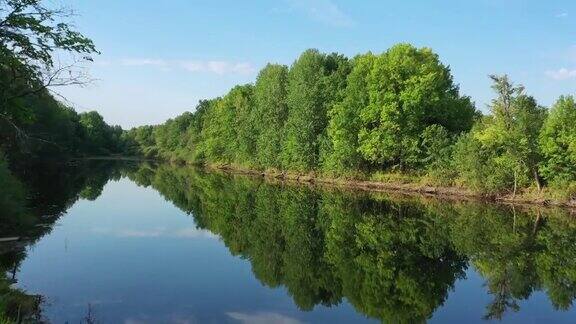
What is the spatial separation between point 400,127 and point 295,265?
124ft

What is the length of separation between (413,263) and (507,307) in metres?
5.08

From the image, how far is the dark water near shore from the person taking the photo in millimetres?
15009

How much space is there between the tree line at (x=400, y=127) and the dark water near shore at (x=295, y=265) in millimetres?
9467

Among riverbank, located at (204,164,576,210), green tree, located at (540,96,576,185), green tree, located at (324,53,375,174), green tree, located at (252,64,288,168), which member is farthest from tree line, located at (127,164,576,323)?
green tree, located at (252,64,288,168)

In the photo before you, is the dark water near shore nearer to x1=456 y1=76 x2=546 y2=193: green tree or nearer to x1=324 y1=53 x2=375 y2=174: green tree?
x1=456 y1=76 x2=546 y2=193: green tree

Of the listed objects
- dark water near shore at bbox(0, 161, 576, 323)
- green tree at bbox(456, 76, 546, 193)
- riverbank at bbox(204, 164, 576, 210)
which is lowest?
dark water near shore at bbox(0, 161, 576, 323)

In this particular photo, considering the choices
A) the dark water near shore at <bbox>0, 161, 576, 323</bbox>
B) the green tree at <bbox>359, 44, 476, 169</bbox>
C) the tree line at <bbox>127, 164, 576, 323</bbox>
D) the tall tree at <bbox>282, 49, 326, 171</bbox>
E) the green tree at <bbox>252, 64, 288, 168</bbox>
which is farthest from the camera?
the green tree at <bbox>252, 64, 288, 168</bbox>

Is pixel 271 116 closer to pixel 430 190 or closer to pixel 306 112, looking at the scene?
pixel 306 112

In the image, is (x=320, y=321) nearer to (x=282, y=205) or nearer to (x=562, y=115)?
(x=282, y=205)

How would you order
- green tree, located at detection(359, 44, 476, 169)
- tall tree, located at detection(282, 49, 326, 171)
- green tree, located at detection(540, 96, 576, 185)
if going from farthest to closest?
tall tree, located at detection(282, 49, 326, 171) → green tree, located at detection(359, 44, 476, 169) → green tree, located at detection(540, 96, 576, 185)

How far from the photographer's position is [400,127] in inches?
2176

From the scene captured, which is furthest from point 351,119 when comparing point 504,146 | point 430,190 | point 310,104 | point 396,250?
point 396,250

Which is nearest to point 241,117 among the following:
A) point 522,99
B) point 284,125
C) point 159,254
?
point 284,125

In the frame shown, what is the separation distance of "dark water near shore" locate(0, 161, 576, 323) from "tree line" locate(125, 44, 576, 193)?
31.1ft
